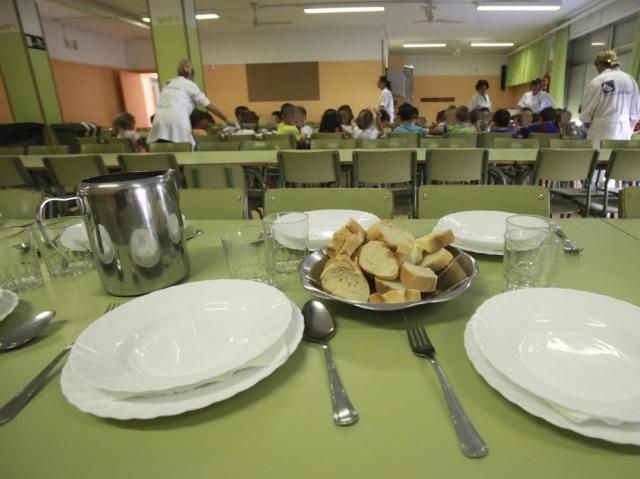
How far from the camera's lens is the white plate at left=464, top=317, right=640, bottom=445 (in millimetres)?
407

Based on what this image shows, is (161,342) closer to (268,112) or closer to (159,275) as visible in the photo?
(159,275)

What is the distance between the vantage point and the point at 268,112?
32.5ft

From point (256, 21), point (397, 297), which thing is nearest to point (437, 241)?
point (397, 297)

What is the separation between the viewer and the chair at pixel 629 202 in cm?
138

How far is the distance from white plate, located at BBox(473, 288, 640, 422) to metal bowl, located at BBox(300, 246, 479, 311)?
0.26 feet

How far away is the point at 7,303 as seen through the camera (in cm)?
76

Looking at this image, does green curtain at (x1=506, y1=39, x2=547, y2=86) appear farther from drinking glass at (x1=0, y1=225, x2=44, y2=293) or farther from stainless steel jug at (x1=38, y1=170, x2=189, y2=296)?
drinking glass at (x1=0, y1=225, x2=44, y2=293)

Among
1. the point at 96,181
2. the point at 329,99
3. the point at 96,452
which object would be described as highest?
the point at 329,99

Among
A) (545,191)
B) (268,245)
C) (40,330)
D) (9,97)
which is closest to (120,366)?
(40,330)

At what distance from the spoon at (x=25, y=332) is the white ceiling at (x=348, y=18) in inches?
295

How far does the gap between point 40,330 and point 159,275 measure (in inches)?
8.8

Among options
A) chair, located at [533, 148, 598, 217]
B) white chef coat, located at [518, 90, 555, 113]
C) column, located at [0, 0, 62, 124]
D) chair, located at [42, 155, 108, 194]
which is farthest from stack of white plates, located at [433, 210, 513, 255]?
white chef coat, located at [518, 90, 555, 113]

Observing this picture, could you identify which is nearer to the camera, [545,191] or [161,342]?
[161,342]

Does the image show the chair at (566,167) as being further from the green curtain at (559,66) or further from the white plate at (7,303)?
the green curtain at (559,66)
